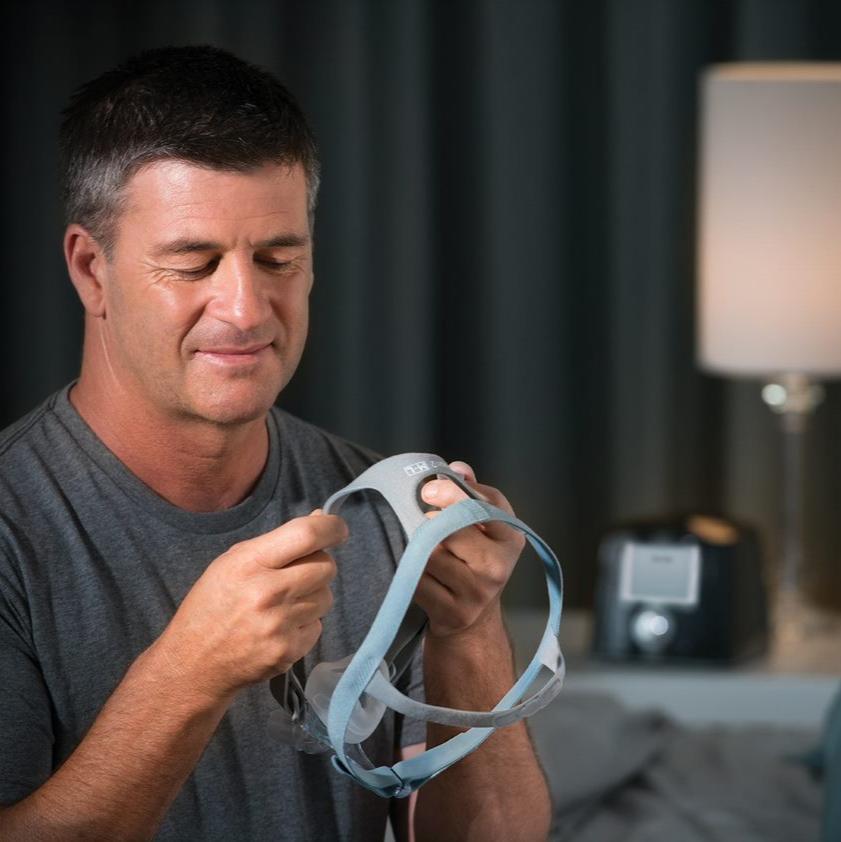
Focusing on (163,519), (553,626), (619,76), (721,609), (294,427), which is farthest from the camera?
(619,76)

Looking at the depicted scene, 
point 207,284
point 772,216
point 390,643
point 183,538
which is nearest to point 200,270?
point 207,284

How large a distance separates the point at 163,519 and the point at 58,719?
0.18m

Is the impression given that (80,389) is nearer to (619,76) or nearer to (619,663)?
(619,663)

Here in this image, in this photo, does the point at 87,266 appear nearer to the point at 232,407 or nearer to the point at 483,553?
the point at 232,407

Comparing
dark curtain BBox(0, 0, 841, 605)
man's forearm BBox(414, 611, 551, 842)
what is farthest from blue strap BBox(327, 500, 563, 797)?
dark curtain BBox(0, 0, 841, 605)

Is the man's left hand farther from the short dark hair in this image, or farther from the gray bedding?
the gray bedding

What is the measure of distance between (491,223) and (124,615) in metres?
1.69

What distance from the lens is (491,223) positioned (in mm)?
2787

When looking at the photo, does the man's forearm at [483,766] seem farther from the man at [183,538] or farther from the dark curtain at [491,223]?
the dark curtain at [491,223]

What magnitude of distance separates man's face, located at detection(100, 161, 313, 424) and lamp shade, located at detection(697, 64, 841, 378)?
4.24 ft

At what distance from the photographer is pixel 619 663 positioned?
2.41m

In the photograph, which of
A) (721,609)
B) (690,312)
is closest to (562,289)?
(690,312)

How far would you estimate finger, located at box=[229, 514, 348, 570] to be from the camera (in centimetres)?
103

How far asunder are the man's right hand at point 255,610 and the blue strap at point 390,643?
5 cm
